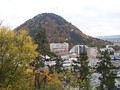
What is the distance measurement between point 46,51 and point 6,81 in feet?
48.2

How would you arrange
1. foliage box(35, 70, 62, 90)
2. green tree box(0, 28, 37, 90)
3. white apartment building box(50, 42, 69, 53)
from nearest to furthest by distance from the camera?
1. green tree box(0, 28, 37, 90)
2. foliage box(35, 70, 62, 90)
3. white apartment building box(50, 42, 69, 53)

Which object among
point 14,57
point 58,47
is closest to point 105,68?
point 14,57

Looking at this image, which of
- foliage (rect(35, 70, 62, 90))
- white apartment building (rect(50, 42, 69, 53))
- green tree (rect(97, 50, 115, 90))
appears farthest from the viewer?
white apartment building (rect(50, 42, 69, 53))

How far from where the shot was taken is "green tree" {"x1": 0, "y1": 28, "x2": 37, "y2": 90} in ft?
92.9

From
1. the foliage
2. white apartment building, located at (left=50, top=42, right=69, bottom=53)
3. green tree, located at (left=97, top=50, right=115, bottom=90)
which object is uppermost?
white apartment building, located at (left=50, top=42, right=69, bottom=53)

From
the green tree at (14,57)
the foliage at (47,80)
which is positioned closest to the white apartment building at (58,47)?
the foliage at (47,80)

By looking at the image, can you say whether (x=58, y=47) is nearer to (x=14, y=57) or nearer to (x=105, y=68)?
(x=105, y=68)

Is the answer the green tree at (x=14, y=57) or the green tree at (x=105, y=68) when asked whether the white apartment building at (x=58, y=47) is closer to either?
the green tree at (x=105, y=68)

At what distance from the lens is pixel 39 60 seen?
41594mm

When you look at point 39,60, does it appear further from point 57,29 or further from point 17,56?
point 57,29

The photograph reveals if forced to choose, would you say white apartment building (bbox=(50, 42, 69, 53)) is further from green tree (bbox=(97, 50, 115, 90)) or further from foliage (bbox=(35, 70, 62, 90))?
green tree (bbox=(97, 50, 115, 90))

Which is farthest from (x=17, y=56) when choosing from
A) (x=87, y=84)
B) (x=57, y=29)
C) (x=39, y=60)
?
(x=57, y=29)

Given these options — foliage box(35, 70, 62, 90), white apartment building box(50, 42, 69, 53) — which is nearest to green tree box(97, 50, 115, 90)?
foliage box(35, 70, 62, 90)

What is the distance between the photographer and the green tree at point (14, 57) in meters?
28.3
